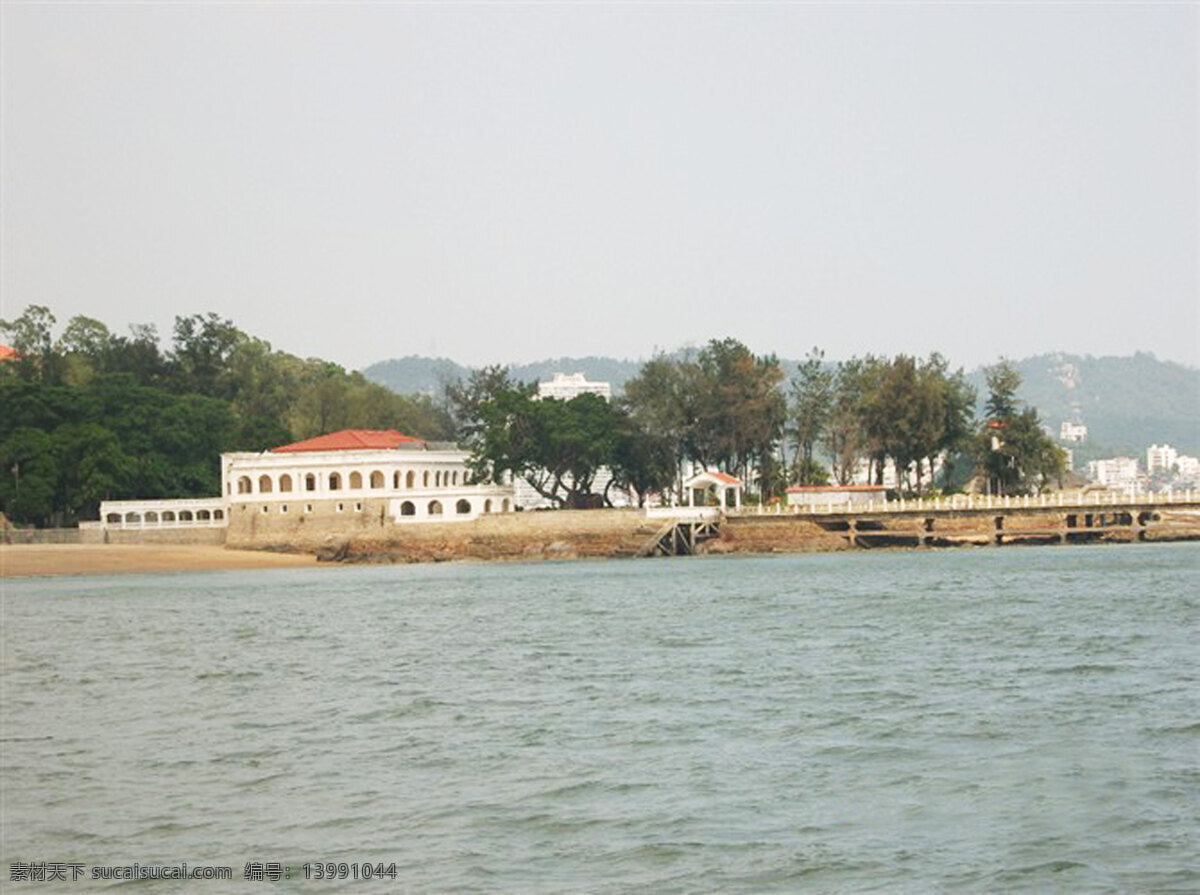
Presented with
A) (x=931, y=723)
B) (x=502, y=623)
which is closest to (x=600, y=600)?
(x=502, y=623)

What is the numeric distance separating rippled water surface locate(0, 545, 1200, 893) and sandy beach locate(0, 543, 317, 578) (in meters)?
39.0

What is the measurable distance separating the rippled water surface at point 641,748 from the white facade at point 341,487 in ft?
152

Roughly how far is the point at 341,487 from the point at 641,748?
231ft

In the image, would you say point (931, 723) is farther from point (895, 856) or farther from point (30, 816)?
point (30, 816)

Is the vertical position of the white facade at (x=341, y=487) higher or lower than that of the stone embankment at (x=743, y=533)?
higher

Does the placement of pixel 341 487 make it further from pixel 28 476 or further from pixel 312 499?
pixel 28 476

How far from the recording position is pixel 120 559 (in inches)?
3199

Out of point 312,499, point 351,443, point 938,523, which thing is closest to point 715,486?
point 938,523

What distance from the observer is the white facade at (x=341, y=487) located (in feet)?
290

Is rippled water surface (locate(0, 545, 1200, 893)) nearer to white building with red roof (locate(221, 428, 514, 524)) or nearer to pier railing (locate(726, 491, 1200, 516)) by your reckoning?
pier railing (locate(726, 491, 1200, 516))

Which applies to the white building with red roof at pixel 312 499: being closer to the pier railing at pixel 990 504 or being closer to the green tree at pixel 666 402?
the green tree at pixel 666 402

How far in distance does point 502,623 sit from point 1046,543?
147 feet

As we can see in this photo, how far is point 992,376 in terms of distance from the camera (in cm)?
9650

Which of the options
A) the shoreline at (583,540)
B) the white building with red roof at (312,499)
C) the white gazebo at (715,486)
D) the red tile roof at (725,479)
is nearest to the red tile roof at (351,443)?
the white building with red roof at (312,499)
